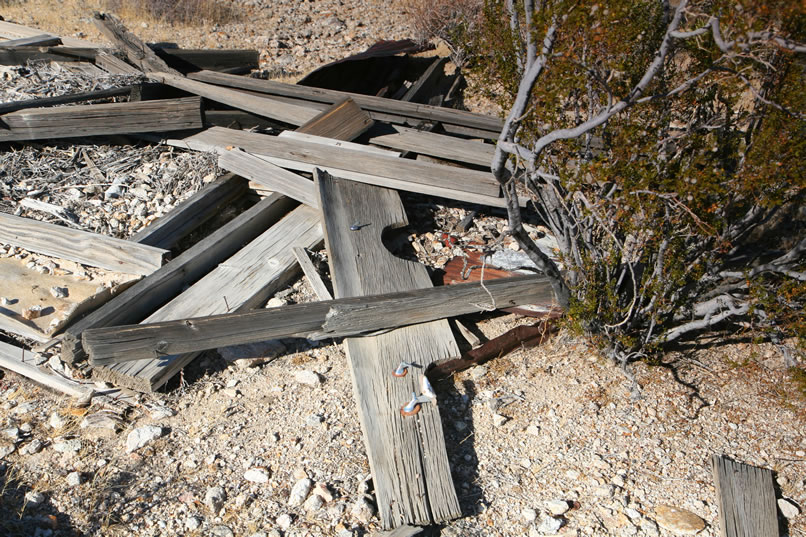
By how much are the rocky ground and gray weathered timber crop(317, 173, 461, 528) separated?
0.15 m

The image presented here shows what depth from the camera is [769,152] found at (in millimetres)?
3303

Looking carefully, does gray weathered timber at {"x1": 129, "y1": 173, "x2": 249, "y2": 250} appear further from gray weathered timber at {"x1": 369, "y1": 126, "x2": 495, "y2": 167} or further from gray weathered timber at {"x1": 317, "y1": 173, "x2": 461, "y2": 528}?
gray weathered timber at {"x1": 369, "y1": 126, "x2": 495, "y2": 167}

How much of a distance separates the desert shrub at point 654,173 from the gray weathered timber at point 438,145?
1.54 m

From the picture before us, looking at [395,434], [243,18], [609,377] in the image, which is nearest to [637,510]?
[609,377]

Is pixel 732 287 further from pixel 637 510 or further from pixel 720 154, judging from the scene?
pixel 637 510

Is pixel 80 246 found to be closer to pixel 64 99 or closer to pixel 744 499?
pixel 64 99

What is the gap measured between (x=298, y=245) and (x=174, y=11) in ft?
25.0

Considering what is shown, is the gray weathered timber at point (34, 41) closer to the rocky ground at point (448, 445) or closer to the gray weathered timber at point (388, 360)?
the rocky ground at point (448, 445)

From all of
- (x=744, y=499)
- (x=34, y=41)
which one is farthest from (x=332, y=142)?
(x=34, y=41)

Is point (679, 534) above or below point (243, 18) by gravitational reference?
below

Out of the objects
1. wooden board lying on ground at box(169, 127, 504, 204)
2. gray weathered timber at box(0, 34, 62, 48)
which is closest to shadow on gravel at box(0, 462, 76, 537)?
wooden board lying on ground at box(169, 127, 504, 204)

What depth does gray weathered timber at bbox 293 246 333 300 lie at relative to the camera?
4357 millimetres

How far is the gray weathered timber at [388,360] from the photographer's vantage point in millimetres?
3125

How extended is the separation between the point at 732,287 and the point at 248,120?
15.1 feet
